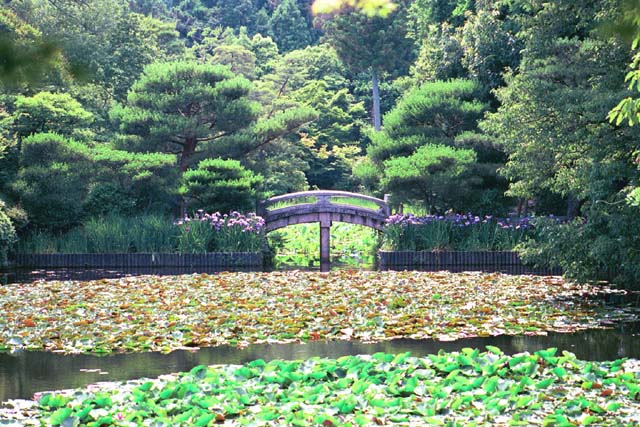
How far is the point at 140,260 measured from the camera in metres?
18.1

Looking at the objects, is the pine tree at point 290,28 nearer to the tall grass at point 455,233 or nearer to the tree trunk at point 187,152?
the tree trunk at point 187,152

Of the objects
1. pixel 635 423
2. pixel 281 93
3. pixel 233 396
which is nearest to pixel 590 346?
pixel 635 423

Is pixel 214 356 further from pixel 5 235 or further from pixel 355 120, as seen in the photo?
pixel 355 120

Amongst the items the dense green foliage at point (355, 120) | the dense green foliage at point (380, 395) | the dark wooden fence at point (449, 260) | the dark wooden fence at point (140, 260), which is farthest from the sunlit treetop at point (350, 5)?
the dark wooden fence at point (140, 260)

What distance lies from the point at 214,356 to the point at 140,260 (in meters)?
10.6

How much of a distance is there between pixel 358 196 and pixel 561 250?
894 centimetres

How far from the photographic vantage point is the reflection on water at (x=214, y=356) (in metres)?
7.00

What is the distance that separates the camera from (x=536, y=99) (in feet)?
44.6

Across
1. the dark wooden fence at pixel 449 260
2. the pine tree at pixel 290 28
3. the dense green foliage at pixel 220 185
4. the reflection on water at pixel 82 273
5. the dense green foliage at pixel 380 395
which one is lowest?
the dense green foliage at pixel 380 395

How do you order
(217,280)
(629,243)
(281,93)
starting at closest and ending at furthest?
(629,243) → (217,280) → (281,93)

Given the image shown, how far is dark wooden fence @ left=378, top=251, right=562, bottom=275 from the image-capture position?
17328 millimetres

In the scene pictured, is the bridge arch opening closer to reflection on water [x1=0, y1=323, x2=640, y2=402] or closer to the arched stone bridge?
the arched stone bridge

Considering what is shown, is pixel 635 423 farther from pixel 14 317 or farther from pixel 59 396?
pixel 14 317

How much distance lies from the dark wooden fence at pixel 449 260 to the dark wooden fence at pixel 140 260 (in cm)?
275
